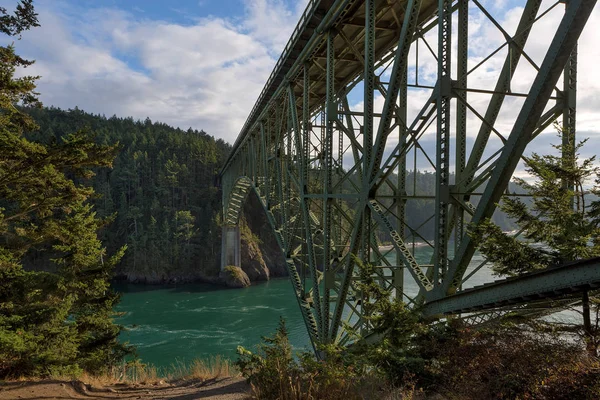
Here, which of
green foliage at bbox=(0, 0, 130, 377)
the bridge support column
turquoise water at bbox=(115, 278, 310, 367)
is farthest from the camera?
the bridge support column

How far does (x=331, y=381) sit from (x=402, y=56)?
14.8 ft

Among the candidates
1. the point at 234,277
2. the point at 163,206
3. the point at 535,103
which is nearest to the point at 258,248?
the point at 234,277

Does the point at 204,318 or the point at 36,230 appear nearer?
the point at 36,230

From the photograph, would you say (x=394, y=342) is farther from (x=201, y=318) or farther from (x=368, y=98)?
(x=201, y=318)

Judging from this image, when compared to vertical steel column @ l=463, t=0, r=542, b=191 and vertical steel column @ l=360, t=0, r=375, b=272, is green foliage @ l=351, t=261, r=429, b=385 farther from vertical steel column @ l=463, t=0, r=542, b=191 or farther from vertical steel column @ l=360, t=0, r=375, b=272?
vertical steel column @ l=463, t=0, r=542, b=191

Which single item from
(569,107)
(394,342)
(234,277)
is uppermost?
(569,107)

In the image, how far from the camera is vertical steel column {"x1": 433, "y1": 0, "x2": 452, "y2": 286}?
173 inches

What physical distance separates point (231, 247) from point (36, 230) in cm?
3942

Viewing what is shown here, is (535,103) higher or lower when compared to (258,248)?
higher

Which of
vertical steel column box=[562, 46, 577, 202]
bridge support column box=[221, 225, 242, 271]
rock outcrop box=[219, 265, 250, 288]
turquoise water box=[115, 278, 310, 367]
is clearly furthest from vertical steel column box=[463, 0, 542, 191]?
bridge support column box=[221, 225, 242, 271]

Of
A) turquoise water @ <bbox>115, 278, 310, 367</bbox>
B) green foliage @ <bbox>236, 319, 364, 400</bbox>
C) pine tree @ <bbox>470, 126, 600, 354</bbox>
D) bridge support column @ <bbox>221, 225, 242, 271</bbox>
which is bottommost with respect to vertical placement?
turquoise water @ <bbox>115, 278, 310, 367</bbox>

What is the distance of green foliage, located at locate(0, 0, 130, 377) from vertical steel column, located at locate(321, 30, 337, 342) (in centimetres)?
559

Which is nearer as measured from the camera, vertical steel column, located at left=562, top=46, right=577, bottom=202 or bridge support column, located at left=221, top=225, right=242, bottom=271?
vertical steel column, located at left=562, top=46, right=577, bottom=202

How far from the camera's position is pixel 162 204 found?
59.6 m
